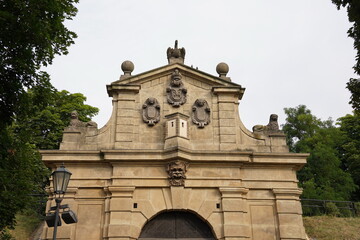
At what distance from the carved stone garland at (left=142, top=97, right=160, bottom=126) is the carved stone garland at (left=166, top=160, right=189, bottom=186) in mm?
1889

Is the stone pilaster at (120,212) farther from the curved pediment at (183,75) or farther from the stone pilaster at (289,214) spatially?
the stone pilaster at (289,214)

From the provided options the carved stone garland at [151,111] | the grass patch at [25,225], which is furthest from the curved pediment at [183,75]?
the grass patch at [25,225]

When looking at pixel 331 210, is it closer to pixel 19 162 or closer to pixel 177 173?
pixel 177 173

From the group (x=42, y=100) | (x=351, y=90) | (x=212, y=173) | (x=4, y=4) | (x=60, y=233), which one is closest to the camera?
(x=4, y=4)

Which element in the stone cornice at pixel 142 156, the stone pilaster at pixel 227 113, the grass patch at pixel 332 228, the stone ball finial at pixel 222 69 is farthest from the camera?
the grass patch at pixel 332 228

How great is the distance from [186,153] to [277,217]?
3.81 meters

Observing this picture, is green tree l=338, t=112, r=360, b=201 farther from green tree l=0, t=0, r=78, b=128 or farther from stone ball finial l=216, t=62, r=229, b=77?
green tree l=0, t=0, r=78, b=128

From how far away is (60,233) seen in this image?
12.7m

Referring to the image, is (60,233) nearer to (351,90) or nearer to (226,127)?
(226,127)

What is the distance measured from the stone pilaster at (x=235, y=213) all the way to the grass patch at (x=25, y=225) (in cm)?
1064

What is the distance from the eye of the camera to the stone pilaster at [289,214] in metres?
13.0

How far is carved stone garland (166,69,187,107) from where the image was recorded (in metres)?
14.8

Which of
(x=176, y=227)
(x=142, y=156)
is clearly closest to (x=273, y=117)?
(x=142, y=156)

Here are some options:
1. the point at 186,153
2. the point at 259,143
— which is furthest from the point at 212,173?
the point at 259,143
